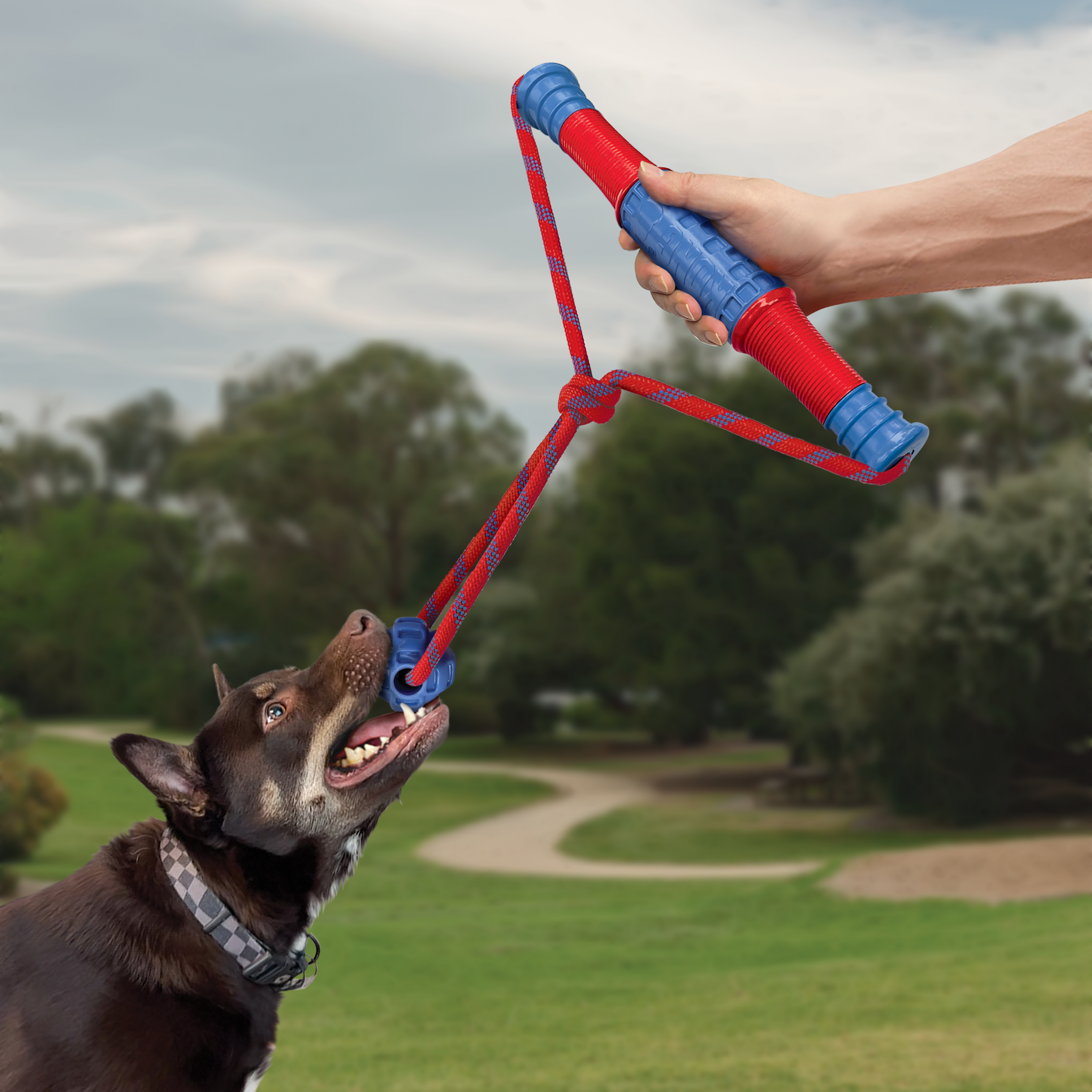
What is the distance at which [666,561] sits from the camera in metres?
22.4

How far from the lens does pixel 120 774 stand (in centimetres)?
2128

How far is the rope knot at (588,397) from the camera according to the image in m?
2.48

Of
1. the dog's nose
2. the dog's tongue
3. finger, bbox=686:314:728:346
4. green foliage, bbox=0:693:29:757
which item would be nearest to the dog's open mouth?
the dog's tongue

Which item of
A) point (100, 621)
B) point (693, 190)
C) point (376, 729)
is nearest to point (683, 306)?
point (693, 190)

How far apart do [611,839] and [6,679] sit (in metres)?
11.3

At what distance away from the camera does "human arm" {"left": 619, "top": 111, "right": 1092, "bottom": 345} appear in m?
2.43

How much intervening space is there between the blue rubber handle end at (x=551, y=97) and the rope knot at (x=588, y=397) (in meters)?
0.58

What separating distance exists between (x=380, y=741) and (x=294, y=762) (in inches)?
8.8

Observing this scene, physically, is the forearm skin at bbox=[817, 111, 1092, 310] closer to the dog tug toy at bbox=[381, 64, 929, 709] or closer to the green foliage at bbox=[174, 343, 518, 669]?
the dog tug toy at bbox=[381, 64, 929, 709]

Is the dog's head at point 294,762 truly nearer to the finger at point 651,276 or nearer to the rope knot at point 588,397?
the rope knot at point 588,397

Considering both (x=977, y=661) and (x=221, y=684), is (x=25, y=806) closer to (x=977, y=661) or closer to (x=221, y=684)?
(x=221, y=684)

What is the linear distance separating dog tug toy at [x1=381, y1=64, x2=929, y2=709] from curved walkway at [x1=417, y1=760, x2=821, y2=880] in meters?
14.2

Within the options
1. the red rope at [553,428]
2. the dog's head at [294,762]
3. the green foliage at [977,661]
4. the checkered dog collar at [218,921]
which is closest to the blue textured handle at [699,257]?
the red rope at [553,428]

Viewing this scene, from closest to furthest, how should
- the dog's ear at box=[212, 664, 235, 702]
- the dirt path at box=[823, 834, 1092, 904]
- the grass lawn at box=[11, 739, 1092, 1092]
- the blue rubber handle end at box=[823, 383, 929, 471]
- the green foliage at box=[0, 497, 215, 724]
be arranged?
the blue rubber handle end at box=[823, 383, 929, 471] → the dog's ear at box=[212, 664, 235, 702] → the grass lawn at box=[11, 739, 1092, 1092] → the dirt path at box=[823, 834, 1092, 904] → the green foliage at box=[0, 497, 215, 724]
